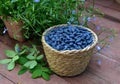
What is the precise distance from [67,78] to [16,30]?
1.62 feet

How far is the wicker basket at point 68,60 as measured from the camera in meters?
1.32

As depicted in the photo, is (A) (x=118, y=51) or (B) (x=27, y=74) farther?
(A) (x=118, y=51)

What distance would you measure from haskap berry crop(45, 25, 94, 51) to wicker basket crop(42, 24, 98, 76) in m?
0.04

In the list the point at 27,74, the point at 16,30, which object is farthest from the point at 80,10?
the point at 27,74

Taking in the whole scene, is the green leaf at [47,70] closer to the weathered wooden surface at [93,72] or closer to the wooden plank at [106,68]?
the weathered wooden surface at [93,72]

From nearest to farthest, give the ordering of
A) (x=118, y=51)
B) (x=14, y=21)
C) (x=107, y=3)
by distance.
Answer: (x=14, y=21), (x=118, y=51), (x=107, y=3)

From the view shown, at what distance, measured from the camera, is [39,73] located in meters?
1.46

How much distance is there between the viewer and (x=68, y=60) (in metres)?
1.35

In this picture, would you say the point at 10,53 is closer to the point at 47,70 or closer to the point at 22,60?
the point at 22,60

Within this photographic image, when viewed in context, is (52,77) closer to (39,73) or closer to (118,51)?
(39,73)

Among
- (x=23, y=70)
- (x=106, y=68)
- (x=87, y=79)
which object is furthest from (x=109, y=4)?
(x=23, y=70)

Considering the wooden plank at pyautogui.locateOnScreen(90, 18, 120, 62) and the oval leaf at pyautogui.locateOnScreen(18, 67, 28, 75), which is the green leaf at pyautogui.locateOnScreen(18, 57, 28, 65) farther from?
the wooden plank at pyautogui.locateOnScreen(90, 18, 120, 62)

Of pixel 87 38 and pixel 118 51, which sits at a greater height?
pixel 87 38

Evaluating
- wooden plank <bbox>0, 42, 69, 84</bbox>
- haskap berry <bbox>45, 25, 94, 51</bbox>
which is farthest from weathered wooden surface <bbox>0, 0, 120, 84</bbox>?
haskap berry <bbox>45, 25, 94, 51</bbox>
